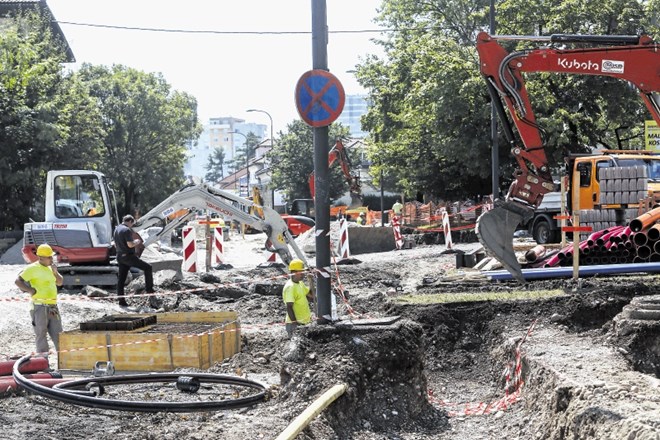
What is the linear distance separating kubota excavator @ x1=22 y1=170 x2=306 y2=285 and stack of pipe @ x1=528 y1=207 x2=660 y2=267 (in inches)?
201

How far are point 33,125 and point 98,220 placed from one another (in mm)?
16756

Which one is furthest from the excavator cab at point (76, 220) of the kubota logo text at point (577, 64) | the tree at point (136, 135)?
the tree at point (136, 135)

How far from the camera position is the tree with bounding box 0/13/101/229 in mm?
36719

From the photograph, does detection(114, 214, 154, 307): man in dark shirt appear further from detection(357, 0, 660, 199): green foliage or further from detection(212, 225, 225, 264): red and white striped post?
detection(357, 0, 660, 199): green foliage

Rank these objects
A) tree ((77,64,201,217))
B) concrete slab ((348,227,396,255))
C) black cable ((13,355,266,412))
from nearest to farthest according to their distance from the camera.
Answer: black cable ((13,355,266,412)), concrete slab ((348,227,396,255)), tree ((77,64,201,217))

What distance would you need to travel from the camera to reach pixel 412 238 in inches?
1363

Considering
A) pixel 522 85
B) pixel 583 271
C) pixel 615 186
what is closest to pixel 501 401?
pixel 583 271

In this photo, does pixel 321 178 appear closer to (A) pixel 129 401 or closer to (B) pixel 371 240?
(A) pixel 129 401

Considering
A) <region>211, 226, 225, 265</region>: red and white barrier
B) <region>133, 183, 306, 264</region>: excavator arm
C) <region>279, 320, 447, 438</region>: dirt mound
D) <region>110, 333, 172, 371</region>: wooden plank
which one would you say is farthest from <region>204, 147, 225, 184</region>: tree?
<region>279, 320, 447, 438</region>: dirt mound

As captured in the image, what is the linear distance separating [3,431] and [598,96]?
3085cm

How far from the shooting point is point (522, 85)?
51.5 feet

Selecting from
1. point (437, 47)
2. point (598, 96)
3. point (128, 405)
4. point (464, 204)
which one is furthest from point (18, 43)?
point (128, 405)

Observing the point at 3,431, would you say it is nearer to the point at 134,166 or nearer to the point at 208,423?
the point at 208,423

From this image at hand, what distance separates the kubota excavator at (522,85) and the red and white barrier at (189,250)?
9.89m
